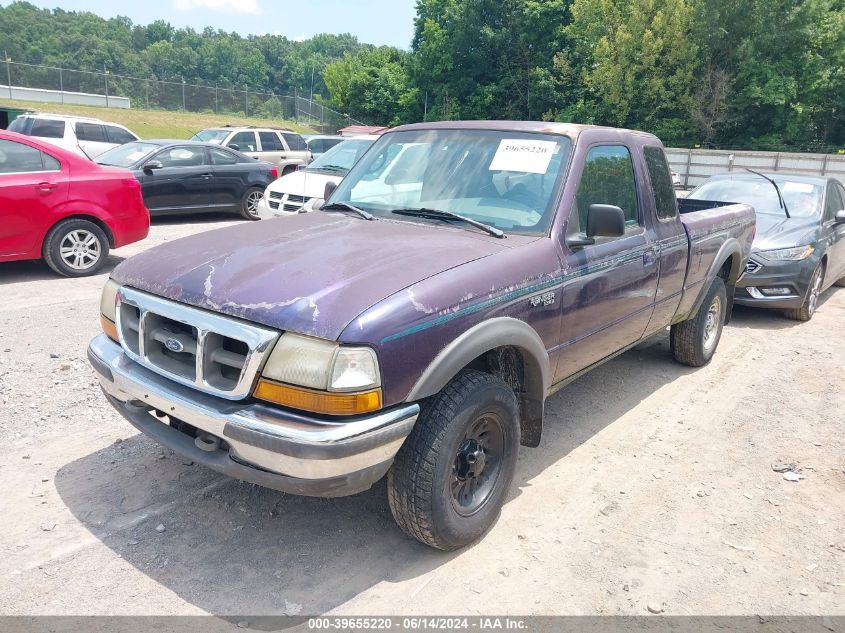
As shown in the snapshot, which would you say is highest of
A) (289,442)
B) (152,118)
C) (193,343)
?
(152,118)

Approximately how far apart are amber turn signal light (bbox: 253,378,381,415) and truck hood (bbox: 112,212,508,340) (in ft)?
0.77

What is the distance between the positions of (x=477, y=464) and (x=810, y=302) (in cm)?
640

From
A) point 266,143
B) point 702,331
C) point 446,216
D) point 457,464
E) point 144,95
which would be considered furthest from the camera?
point 144,95

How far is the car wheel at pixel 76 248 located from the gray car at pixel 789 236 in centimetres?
717

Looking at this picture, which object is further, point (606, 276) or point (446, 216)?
point (606, 276)

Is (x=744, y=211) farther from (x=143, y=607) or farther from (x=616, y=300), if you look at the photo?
(x=143, y=607)

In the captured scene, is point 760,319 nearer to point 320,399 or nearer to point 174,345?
point 320,399

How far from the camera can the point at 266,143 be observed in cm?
1695

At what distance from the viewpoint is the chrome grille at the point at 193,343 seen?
8.77 feet

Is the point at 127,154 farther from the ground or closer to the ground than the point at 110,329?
farther from the ground

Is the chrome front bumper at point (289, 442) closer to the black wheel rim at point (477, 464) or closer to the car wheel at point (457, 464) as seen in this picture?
the car wheel at point (457, 464)

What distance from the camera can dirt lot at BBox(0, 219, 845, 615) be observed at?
2.91m

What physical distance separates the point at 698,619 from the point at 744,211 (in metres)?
4.47

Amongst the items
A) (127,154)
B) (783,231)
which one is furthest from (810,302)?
(127,154)
